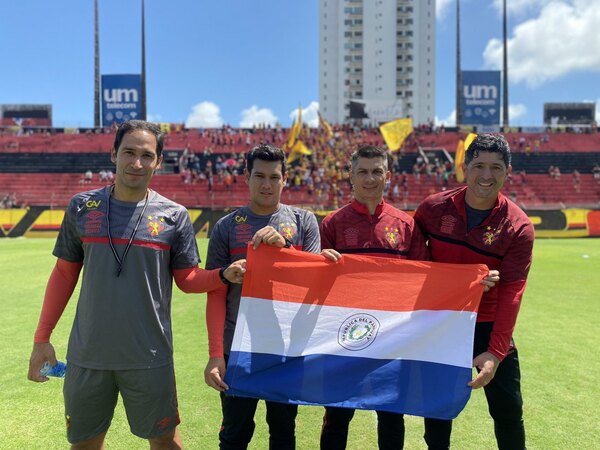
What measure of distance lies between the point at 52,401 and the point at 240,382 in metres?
2.54

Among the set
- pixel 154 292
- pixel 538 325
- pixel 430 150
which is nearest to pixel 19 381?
pixel 154 292

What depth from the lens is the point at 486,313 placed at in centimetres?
302

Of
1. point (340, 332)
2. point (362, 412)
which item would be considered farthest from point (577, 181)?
point (340, 332)

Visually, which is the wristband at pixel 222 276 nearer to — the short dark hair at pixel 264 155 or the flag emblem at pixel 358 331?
the short dark hair at pixel 264 155

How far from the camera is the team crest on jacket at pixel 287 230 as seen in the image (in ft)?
9.71

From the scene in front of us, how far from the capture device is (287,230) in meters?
2.97

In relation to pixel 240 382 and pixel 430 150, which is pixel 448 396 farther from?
pixel 430 150

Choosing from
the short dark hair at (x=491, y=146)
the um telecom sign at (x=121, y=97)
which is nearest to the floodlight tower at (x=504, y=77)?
the um telecom sign at (x=121, y=97)

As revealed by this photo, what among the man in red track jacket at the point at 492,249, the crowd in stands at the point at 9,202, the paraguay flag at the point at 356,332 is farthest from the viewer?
the crowd in stands at the point at 9,202

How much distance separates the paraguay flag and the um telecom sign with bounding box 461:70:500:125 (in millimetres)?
46657

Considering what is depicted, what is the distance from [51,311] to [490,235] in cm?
281

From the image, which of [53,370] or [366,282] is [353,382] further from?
[53,370]

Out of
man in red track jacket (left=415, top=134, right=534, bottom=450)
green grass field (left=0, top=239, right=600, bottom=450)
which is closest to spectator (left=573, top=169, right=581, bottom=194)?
green grass field (left=0, top=239, right=600, bottom=450)

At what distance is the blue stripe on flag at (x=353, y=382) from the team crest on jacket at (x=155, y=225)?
887 millimetres
